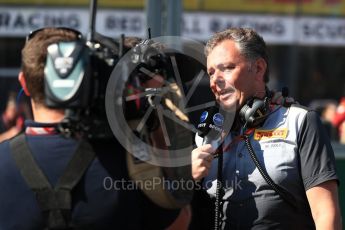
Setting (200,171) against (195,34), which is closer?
(200,171)

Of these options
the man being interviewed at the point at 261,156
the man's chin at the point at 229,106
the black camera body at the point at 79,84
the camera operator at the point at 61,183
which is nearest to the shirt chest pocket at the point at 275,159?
the man being interviewed at the point at 261,156

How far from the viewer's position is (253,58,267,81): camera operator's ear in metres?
3.24

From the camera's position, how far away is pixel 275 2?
11.4m

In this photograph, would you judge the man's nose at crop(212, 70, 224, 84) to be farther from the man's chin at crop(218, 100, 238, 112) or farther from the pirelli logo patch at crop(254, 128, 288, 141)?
the pirelli logo patch at crop(254, 128, 288, 141)

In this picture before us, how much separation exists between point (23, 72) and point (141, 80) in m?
0.59

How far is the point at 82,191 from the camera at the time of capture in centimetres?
255

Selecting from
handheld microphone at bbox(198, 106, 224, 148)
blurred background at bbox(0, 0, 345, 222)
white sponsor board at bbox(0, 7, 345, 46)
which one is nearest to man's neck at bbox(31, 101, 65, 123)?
handheld microphone at bbox(198, 106, 224, 148)

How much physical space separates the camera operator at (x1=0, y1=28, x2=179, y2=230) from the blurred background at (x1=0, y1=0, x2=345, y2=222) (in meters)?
7.80

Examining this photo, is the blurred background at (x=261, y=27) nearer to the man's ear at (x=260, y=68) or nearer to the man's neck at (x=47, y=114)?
the man's ear at (x=260, y=68)

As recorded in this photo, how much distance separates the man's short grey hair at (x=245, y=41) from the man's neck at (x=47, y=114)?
3.04ft

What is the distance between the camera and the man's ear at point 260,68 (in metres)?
3.24

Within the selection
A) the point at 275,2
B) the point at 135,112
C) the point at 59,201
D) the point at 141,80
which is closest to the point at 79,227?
the point at 59,201

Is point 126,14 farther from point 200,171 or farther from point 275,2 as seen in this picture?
point 200,171

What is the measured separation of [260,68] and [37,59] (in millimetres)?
1071
